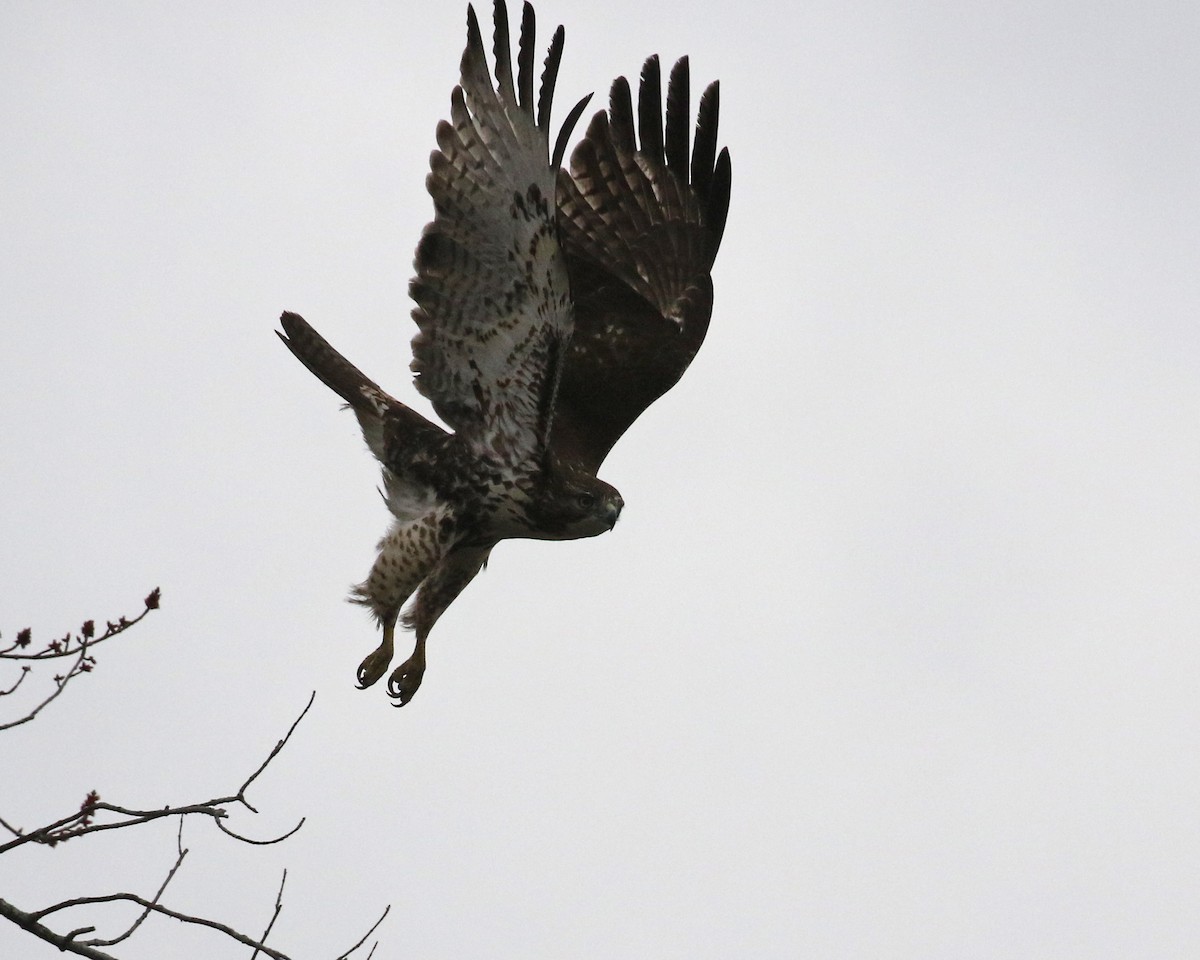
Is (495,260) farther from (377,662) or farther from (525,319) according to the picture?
(377,662)

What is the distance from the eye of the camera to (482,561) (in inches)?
302

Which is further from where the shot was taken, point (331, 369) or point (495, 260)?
point (331, 369)

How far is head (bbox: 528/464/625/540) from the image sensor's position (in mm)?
7141

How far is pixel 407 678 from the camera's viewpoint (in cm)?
734

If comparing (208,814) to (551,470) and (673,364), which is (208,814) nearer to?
(551,470)

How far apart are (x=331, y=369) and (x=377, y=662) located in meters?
1.37

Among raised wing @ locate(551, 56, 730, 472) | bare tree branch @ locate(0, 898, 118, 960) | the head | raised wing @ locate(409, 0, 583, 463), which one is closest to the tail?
raised wing @ locate(409, 0, 583, 463)

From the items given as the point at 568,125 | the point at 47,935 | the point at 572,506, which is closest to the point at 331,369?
the point at 572,506

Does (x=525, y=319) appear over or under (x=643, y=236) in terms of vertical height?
under

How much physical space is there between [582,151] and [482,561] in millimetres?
2411

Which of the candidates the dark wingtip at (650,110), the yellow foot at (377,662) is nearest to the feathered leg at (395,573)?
the yellow foot at (377,662)

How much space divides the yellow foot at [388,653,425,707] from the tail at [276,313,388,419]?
113cm

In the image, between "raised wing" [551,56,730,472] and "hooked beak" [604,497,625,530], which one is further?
"raised wing" [551,56,730,472]

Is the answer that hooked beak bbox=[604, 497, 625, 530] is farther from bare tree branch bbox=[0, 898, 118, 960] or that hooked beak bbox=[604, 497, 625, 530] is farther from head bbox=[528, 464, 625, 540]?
bare tree branch bbox=[0, 898, 118, 960]
